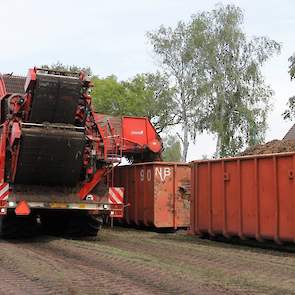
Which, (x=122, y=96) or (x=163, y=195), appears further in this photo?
(x=122, y=96)

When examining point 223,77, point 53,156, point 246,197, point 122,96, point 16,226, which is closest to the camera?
point 53,156

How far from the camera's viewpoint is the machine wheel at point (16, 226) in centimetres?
1348

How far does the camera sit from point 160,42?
4181cm

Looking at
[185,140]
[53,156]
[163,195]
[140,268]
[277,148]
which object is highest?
[185,140]

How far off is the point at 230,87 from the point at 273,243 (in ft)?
94.8

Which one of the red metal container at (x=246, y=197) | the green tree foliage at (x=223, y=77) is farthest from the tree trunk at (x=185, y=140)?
the red metal container at (x=246, y=197)

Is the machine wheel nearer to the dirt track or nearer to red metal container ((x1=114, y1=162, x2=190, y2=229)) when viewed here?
the dirt track

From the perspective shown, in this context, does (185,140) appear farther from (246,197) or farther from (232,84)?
(246,197)

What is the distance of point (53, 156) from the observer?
1261 cm

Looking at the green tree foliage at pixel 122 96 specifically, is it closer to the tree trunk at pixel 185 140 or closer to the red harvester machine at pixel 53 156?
the tree trunk at pixel 185 140

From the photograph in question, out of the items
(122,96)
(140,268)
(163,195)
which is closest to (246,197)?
(163,195)

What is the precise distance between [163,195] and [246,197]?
14.1 feet

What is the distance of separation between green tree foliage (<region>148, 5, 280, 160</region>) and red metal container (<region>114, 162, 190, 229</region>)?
75.5 feet

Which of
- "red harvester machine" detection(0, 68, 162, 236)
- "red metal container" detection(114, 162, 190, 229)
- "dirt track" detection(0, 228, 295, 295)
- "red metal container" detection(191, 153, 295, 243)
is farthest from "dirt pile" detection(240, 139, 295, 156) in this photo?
"red harvester machine" detection(0, 68, 162, 236)
